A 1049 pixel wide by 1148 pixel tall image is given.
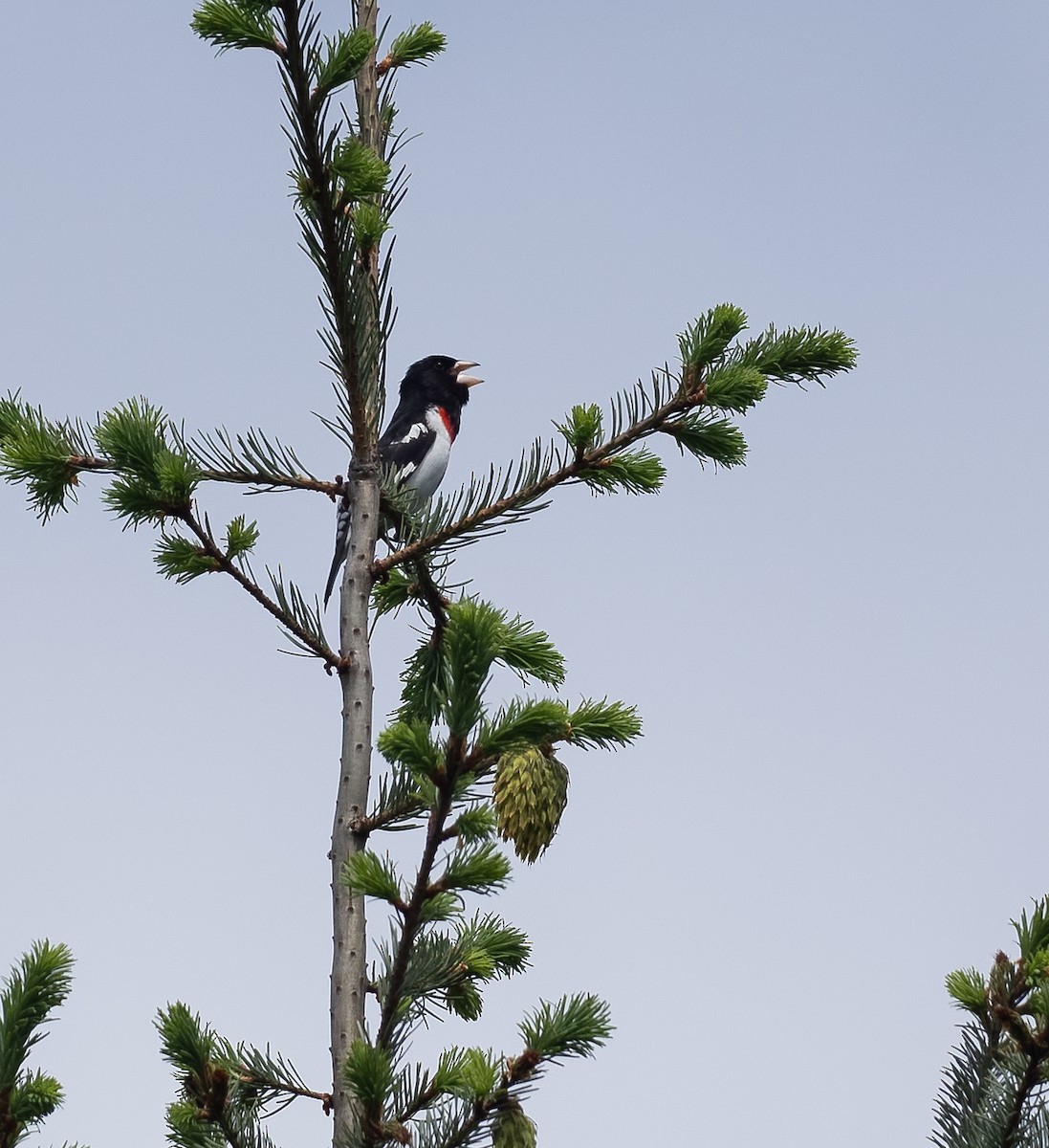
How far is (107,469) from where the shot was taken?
3.63 meters

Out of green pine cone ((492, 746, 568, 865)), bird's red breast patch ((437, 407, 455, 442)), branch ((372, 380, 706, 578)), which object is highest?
bird's red breast patch ((437, 407, 455, 442))

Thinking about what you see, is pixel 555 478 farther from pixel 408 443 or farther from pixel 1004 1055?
pixel 408 443

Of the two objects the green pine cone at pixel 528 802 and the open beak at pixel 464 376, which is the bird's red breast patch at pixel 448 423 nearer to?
the open beak at pixel 464 376

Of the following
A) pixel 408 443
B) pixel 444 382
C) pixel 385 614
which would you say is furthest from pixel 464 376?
pixel 385 614

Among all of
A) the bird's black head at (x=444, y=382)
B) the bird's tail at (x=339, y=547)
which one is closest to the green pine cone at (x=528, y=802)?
the bird's tail at (x=339, y=547)

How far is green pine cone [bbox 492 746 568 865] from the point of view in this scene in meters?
3.25

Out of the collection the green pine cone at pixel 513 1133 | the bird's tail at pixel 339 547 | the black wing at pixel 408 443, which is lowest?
the green pine cone at pixel 513 1133

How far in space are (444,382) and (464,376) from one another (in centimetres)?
12

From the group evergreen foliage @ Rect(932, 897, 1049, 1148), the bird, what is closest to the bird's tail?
the bird

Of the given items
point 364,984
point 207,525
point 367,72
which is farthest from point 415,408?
point 364,984

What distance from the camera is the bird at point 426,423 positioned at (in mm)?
7125

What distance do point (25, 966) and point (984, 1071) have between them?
6.47 ft

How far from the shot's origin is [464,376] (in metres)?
7.90

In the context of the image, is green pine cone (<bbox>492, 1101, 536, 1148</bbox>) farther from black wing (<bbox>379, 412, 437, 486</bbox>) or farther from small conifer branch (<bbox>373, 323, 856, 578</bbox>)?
black wing (<bbox>379, 412, 437, 486</bbox>)
